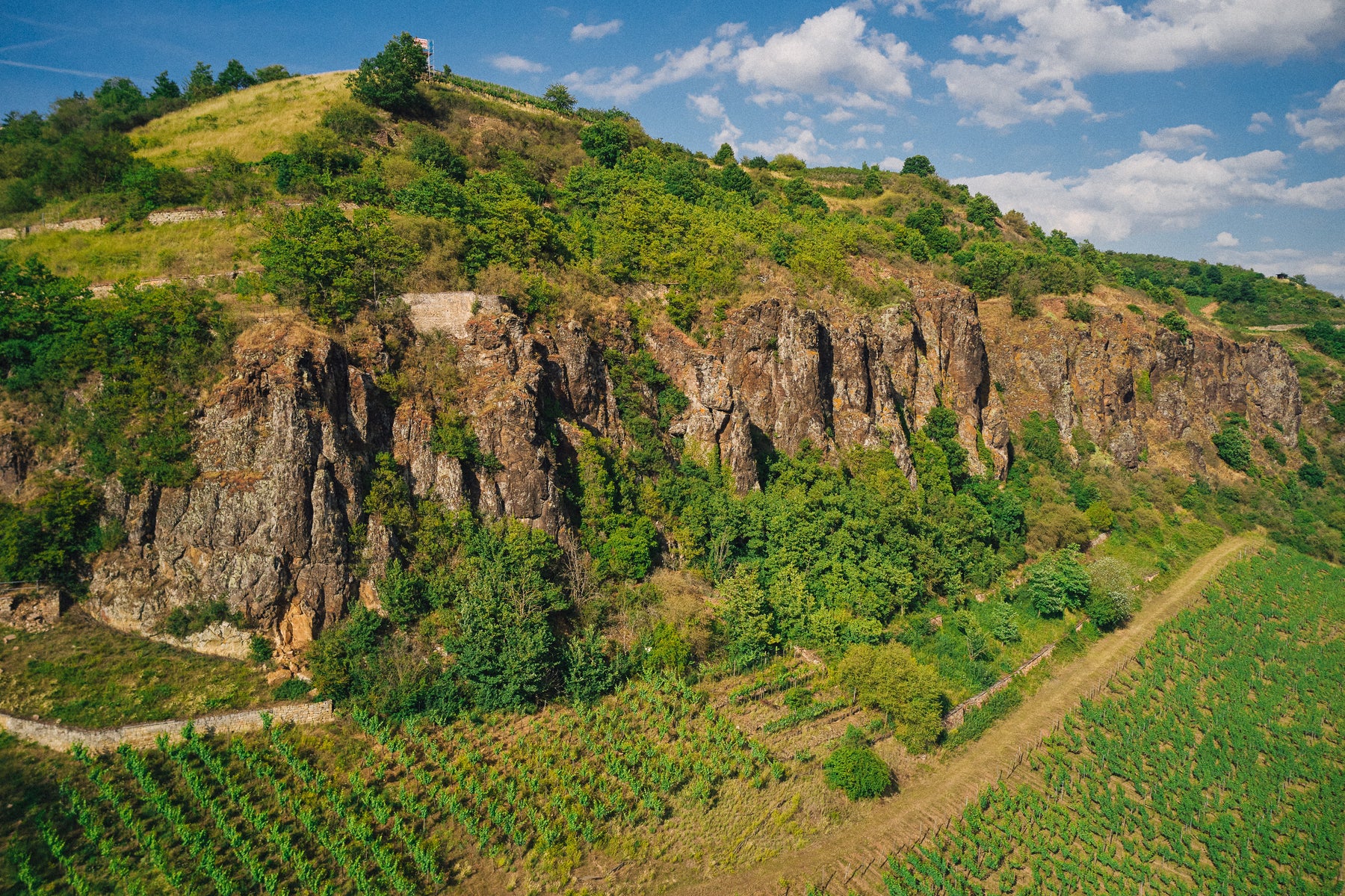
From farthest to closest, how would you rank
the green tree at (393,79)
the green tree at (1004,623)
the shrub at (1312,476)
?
the shrub at (1312,476), the green tree at (393,79), the green tree at (1004,623)

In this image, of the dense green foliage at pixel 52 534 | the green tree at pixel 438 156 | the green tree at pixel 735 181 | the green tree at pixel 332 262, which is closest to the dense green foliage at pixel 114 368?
the dense green foliage at pixel 52 534

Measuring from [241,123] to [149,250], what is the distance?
21984mm

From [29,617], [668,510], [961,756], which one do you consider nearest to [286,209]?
[29,617]

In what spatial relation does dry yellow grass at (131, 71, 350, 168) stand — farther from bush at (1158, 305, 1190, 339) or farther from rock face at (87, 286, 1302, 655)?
bush at (1158, 305, 1190, 339)

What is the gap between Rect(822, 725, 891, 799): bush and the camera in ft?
76.1

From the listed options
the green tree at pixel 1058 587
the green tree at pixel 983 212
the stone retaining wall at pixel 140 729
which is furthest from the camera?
the green tree at pixel 983 212

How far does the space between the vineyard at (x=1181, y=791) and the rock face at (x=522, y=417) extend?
17849mm

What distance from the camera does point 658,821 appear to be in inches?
828

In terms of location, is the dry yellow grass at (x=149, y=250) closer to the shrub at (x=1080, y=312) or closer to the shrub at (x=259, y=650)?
the shrub at (x=259, y=650)

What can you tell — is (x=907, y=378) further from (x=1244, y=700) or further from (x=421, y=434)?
(x=421, y=434)

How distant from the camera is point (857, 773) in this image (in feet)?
76.8

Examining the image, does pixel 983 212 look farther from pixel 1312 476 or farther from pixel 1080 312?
pixel 1312 476

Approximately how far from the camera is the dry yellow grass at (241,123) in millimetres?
45031

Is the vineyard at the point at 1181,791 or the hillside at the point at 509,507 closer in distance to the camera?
the hillside at the point at 509,507
